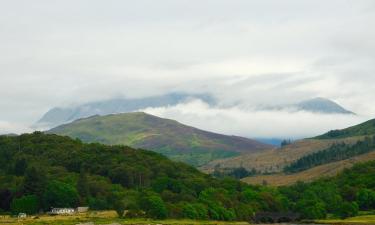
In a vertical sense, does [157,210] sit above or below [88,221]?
above

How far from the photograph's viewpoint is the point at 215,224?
181000 millimetres

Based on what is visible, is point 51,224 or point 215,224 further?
point 215,224

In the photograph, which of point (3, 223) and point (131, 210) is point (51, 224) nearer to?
point (3, 223)

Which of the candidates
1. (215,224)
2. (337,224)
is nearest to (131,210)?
(215,224)

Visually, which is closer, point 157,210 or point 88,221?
point 88,221

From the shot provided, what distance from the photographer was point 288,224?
199 metres

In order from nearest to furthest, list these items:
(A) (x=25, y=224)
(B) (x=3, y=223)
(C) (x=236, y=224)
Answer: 1. (A) (x=25, y=224)
2. (B) (x=3, y=223)
3. (C) (x=236, y=224)

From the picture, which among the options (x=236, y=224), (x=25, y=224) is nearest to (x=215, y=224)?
(x=236, y=224)

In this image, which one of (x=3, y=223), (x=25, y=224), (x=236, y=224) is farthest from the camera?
(x=236, y=224)

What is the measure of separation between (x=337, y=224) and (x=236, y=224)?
2922 centimetres

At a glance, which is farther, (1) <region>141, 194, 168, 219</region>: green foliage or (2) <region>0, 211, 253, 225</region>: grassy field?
(1) <region>141, 194, 168, 219</region>: green foliage

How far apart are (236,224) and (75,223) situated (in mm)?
49280

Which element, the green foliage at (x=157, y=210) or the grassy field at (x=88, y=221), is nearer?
the grassy field at (x=88, y=221)

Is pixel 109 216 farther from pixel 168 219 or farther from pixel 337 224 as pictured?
pixel 337 224
